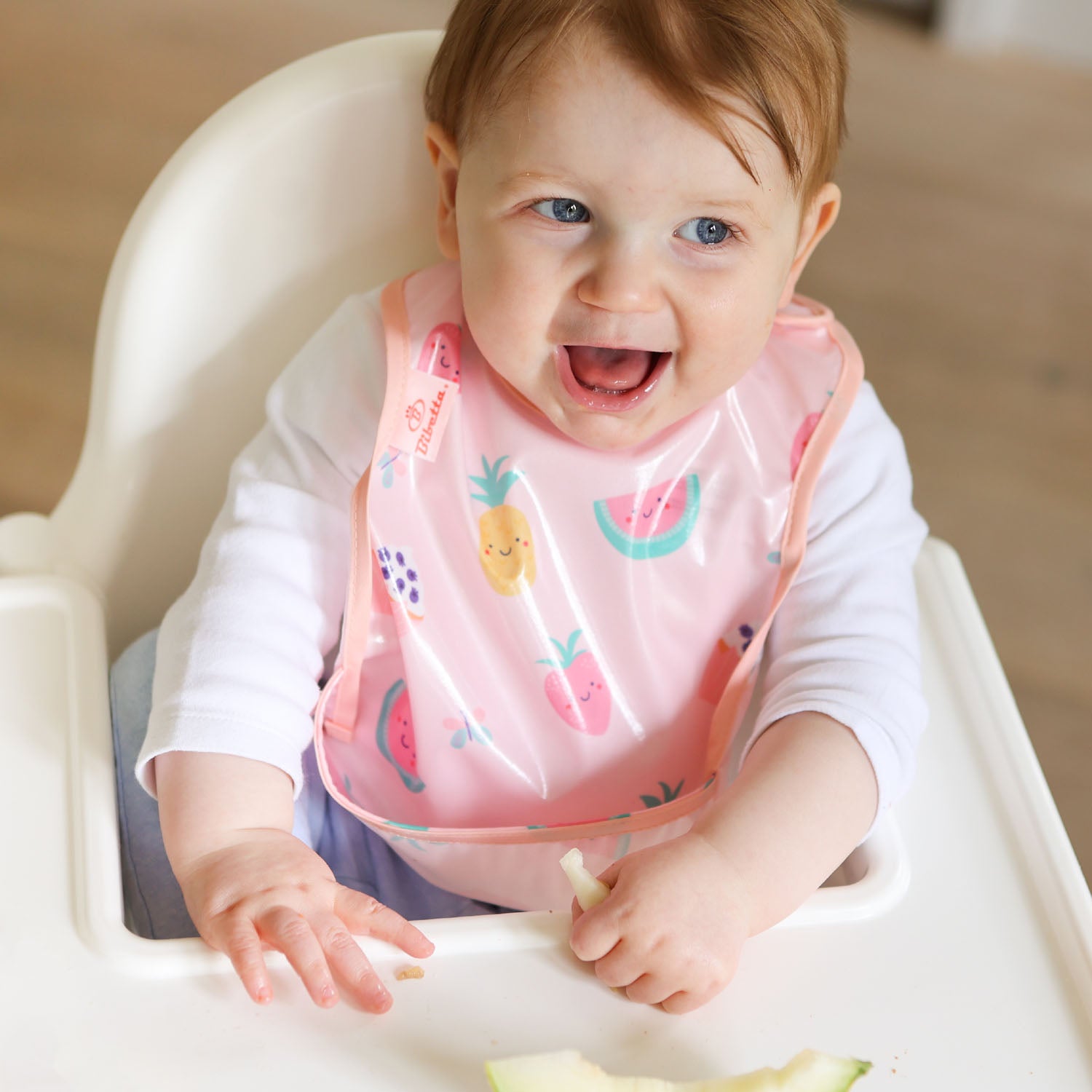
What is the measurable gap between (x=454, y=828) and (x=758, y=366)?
12.6 inches

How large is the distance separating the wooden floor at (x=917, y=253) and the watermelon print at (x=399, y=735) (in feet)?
2.67

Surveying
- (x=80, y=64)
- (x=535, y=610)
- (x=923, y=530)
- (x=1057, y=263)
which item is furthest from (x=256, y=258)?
(x=80, y=64)

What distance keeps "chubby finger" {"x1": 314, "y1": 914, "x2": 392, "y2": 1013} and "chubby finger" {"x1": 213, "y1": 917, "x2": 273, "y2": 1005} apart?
0.09 ft

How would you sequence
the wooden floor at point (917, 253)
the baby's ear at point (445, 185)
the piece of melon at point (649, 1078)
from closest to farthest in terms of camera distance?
1. the piece of melon at point (649, 1078)
2. the baby's ear at point (445, 185)
3. the wooden floor at point (917, 253)

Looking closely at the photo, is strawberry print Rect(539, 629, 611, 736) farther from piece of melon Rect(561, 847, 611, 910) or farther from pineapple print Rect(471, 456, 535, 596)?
piece of melon Rect(561, 847, 611, 910)

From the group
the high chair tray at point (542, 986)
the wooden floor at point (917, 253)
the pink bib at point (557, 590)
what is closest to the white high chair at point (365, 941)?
the high chair tray at point (542, 986)

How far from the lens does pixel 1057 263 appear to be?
81.1 inches

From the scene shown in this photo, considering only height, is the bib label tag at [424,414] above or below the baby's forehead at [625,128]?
below

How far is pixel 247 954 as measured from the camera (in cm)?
59

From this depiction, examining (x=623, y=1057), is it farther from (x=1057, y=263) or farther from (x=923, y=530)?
(x=1057, y=263)

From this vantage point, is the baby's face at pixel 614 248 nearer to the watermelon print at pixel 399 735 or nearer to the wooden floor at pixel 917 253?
the watermelon print at pixel 399 735

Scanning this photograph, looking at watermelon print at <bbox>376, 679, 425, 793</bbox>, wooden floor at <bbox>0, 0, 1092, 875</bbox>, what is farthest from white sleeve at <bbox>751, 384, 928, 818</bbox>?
wooden floor at <bbox>0, 0, 1092, 875</bbox>

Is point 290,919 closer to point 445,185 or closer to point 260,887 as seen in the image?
point 260,887

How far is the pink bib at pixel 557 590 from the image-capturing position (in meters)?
0.79
